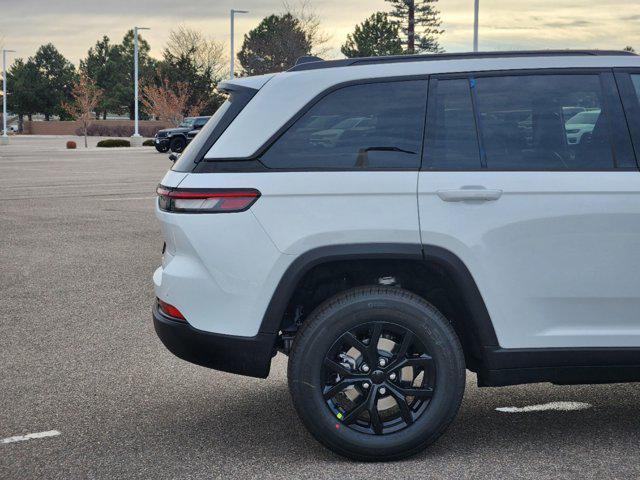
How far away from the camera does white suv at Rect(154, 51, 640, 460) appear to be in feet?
13.7

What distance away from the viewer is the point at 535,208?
4199 mm

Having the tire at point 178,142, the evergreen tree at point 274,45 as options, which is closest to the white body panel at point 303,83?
the tire at point 178,142

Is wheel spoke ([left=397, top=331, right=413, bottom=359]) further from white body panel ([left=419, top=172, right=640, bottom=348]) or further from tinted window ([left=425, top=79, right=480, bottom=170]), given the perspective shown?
tinted window ([left=425, top=79, right=480, bottom=170])

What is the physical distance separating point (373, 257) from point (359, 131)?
57 cm

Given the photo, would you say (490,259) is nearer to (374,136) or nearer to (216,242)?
(374,136)

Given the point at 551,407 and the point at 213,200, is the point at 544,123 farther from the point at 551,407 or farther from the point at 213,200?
the point at 551,407

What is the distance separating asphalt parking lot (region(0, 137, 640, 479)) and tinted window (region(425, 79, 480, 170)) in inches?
52.4

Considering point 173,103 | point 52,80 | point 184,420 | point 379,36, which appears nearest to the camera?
point 184,420

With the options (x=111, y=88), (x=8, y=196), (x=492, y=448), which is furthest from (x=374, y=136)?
(x=111, y=88)

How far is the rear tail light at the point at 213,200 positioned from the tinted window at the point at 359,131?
0.18 meters

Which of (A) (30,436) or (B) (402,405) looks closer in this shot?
(B) (402,405)

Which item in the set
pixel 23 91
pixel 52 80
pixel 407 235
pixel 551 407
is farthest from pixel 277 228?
pixel 52 80

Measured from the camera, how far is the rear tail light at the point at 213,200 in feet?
13.8

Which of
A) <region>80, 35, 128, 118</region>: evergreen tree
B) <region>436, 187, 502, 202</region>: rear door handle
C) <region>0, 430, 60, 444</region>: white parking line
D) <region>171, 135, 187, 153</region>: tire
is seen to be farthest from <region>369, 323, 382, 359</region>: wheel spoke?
<region>80, 35, 128, 118</region>: evergreen tree
